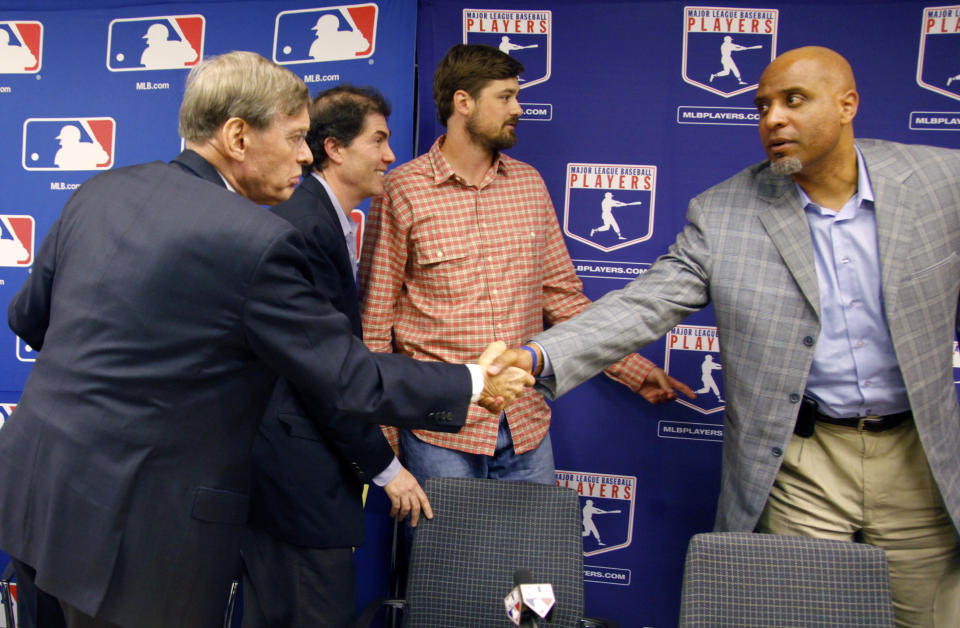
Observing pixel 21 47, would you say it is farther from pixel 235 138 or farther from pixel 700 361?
pixel 700 361

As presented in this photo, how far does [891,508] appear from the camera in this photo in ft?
6.13

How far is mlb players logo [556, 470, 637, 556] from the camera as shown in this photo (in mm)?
2863

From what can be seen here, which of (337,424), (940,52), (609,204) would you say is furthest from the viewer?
(609,204)

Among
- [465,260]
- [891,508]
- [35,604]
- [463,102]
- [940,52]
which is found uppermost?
[940,52]

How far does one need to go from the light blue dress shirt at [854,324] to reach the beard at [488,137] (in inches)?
40.7

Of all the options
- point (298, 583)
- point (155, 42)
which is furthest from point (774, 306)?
point (155, 42)

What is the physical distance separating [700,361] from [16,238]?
2.93 metres

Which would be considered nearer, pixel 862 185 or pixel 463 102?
pixel 862 185

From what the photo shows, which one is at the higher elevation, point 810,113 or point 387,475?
point 810,113

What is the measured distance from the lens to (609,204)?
2752mm

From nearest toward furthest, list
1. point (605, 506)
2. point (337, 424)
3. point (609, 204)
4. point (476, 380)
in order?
1. point (476, 380)
2. point (337, 424)
3. point (609, 204)
4. point (605, 506)

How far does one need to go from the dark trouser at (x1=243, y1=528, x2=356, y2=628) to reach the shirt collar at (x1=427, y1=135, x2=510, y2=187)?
3.96 ft

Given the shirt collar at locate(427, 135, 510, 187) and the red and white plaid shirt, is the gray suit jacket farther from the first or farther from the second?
the shirt collar at locate(427, 135, 510, 187)

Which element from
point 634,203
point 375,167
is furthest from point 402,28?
point 634,203
